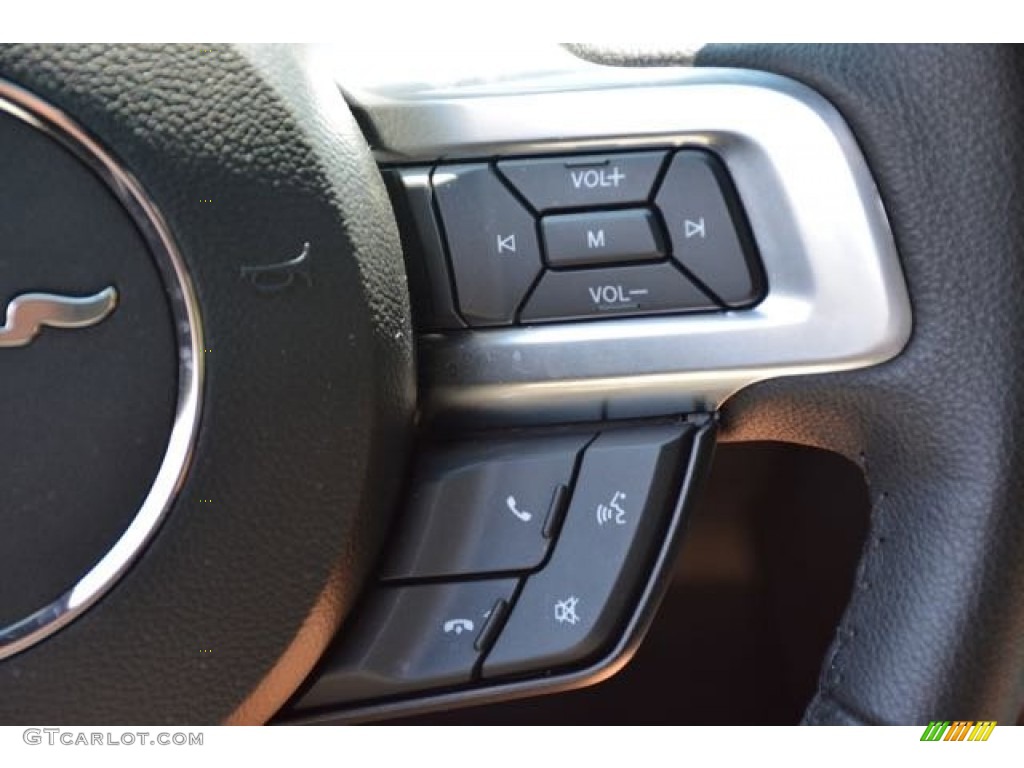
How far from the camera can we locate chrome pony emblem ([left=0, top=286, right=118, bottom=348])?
644 mm

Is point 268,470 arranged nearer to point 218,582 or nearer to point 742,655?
point 218,582

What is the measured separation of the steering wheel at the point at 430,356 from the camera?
65 cm

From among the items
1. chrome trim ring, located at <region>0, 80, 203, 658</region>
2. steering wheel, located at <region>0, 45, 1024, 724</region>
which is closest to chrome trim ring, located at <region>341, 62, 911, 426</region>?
steering wheel, located at <region>0, 45, 1024, 724</region>

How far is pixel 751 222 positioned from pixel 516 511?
22 cm

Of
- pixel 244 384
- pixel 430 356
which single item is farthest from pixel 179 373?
pixel 430 356

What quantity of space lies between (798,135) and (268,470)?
352mm

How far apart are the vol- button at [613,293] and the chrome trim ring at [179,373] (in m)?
0.19

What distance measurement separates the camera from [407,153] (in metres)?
0.72
